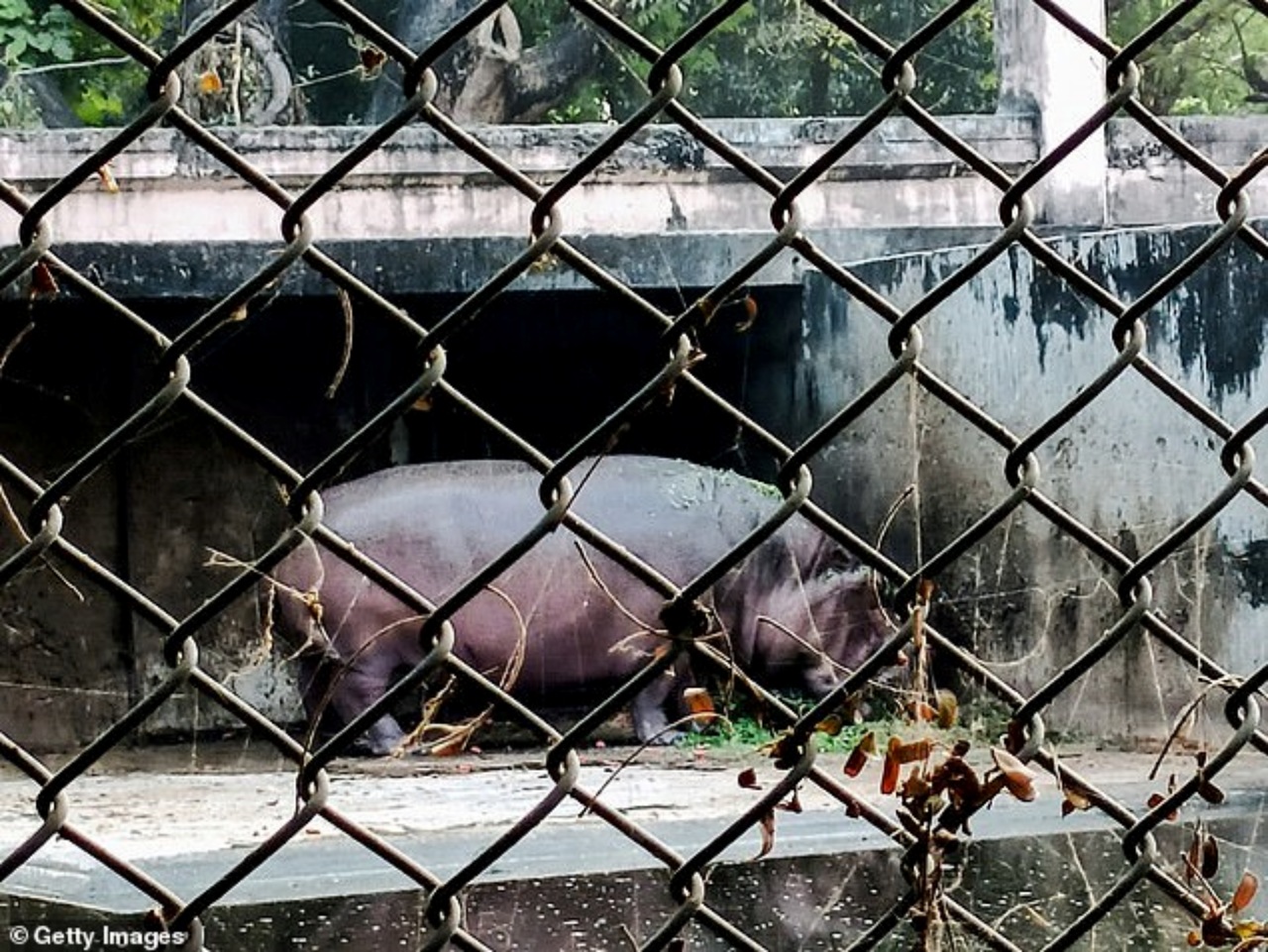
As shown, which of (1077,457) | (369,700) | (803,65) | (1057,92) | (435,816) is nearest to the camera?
(435,816)

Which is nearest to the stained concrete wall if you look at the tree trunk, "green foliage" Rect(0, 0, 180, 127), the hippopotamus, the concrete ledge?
the hippopotamus

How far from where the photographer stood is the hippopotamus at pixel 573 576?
766 centimetres

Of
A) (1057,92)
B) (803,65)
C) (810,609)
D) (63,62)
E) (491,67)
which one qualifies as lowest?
(810,609)

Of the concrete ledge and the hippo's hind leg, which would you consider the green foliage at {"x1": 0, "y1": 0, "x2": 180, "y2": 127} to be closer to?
the concrete ledge

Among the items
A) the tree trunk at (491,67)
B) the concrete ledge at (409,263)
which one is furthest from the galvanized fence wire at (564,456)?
the tree trunk at (491,67)

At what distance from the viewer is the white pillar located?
26.4ft

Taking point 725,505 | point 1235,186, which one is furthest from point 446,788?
point 1235,186

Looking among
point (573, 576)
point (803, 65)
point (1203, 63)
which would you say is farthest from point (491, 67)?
point (1203, 63)

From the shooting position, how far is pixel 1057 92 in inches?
324

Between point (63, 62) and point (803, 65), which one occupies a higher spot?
point (803, 65)

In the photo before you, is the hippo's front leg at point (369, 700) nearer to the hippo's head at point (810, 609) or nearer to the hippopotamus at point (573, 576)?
the hippopotamus at point (573, 576)

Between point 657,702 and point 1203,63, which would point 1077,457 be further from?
point 1203,63

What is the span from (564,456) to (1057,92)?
7.29 meters

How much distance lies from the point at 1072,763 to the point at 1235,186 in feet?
16.3
